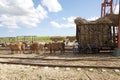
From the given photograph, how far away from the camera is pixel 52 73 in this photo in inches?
464

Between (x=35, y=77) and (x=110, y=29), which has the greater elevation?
(x=110, y=29)

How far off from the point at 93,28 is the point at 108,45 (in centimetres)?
215

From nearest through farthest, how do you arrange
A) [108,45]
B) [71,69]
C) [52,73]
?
[52,73], [71,69], [108,45]

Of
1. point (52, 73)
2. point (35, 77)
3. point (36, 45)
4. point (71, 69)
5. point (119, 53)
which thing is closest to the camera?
point (35, 77)

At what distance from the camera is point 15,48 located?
25.8m

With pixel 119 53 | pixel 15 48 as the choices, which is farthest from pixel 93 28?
pixel 15 48

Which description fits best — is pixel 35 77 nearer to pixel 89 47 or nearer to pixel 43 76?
pixel 43 76

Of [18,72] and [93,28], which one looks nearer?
[18,72]

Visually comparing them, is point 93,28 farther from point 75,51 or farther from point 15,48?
point 15,48

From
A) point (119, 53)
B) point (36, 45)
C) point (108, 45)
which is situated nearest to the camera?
point (119, 53)

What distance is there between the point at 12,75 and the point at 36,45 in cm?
1432

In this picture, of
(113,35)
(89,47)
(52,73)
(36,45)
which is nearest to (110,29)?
(113,35)

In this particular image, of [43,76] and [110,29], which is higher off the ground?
[110,29]

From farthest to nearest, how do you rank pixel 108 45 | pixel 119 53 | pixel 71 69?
1. pixel 108 45
2. pixel 119 53
3. pixel 71 69
